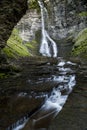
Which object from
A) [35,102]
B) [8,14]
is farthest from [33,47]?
[35,102]

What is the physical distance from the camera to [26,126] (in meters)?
11.7

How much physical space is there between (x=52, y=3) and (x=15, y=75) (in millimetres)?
65275

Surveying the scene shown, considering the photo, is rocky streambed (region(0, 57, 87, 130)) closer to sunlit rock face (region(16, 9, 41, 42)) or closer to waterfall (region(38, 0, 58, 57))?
waterfall (region(38, 0, 58, 57))

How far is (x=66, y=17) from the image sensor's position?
3115 inches

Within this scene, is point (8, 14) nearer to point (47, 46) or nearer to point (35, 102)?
point (35, 102)

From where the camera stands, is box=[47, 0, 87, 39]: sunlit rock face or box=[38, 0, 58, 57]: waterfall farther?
box=[47, 0, 87, 39]: sunlit rock face

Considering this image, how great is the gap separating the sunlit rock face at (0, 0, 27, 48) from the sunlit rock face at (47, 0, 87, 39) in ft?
162

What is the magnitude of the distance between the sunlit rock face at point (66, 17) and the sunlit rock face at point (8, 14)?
49471 mm

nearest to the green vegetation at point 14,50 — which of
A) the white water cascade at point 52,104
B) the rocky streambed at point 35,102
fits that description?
the rocky streambed at point 35,102

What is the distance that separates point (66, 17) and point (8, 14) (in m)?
59.9

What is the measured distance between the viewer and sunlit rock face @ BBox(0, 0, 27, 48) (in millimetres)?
20219

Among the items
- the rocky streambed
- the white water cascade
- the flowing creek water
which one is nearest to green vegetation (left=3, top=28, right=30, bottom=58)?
the flowing creek water

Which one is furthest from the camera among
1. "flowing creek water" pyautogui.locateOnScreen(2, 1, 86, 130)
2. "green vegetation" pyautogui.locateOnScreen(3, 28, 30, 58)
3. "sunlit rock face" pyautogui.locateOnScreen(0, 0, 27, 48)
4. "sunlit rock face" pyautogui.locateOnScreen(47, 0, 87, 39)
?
"sunlit rock face" pyautogui.locateOnScreen(47, 0, 87, 39)

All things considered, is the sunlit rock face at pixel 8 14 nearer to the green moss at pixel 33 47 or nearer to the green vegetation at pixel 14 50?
the green vegetation at pixel 14 50
